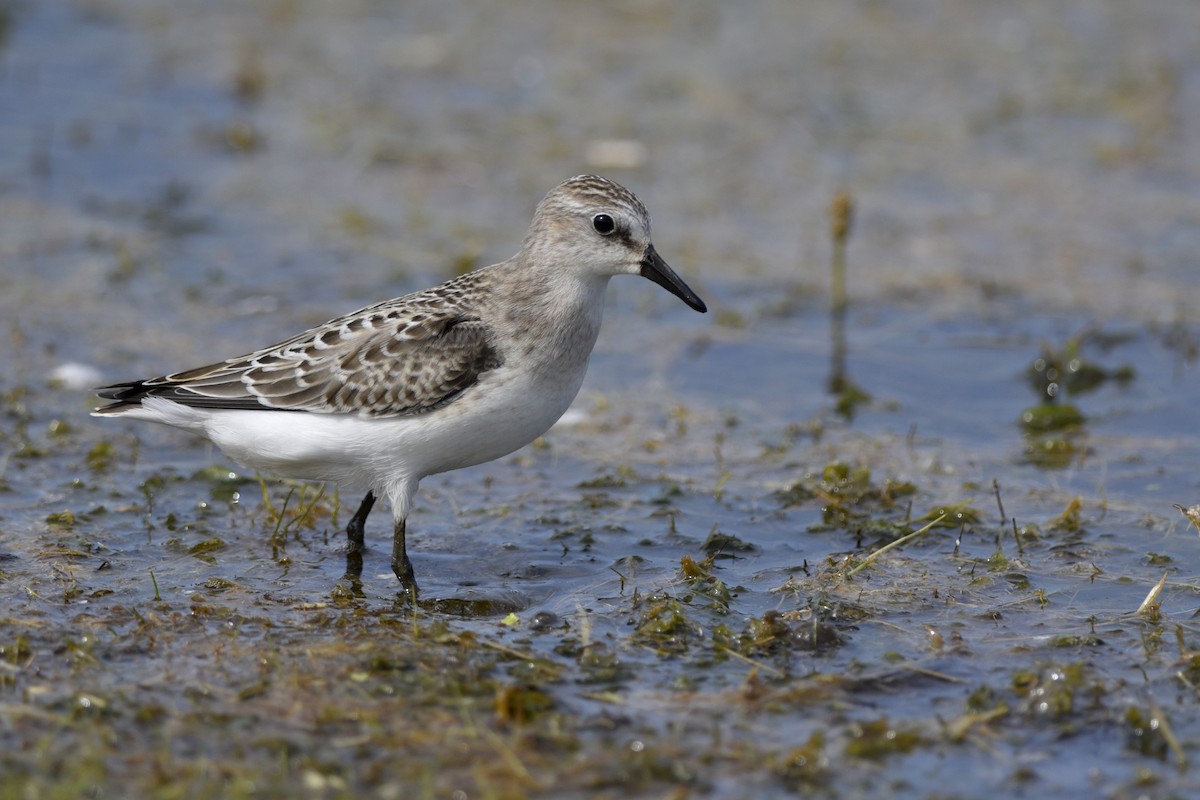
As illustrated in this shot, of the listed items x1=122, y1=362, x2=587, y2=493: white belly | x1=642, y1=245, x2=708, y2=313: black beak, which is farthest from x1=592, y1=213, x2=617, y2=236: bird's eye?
x1=122, y1=362, x2=587, y2=493: white belly

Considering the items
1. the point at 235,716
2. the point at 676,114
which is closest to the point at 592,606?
the point at 235,716

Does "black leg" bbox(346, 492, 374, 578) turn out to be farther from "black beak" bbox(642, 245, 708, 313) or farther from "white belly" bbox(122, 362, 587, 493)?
"black beak" bbox(642, 245, 708, 313)

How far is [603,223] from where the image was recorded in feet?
27.3

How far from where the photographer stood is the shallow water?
6637 mm

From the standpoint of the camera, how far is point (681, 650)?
7.44 metres

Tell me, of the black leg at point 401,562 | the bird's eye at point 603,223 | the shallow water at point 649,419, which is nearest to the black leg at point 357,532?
the shallow water at point 649,419

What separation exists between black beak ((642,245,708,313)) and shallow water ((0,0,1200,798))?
1.47m

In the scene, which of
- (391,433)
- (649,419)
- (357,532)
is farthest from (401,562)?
(649,419)

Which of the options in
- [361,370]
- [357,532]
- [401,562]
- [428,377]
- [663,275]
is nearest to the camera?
[428,377]

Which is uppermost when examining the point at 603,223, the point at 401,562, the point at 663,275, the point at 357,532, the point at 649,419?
the point at 603,223

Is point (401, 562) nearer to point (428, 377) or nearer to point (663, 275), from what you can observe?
point (428, 377)

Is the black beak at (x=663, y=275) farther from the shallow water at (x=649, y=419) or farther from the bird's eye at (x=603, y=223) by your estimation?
the shallow water at (x=649, y=419)

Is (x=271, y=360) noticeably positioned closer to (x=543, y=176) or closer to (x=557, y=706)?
(x=557, y=706)

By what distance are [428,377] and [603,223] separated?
4.28 ft
